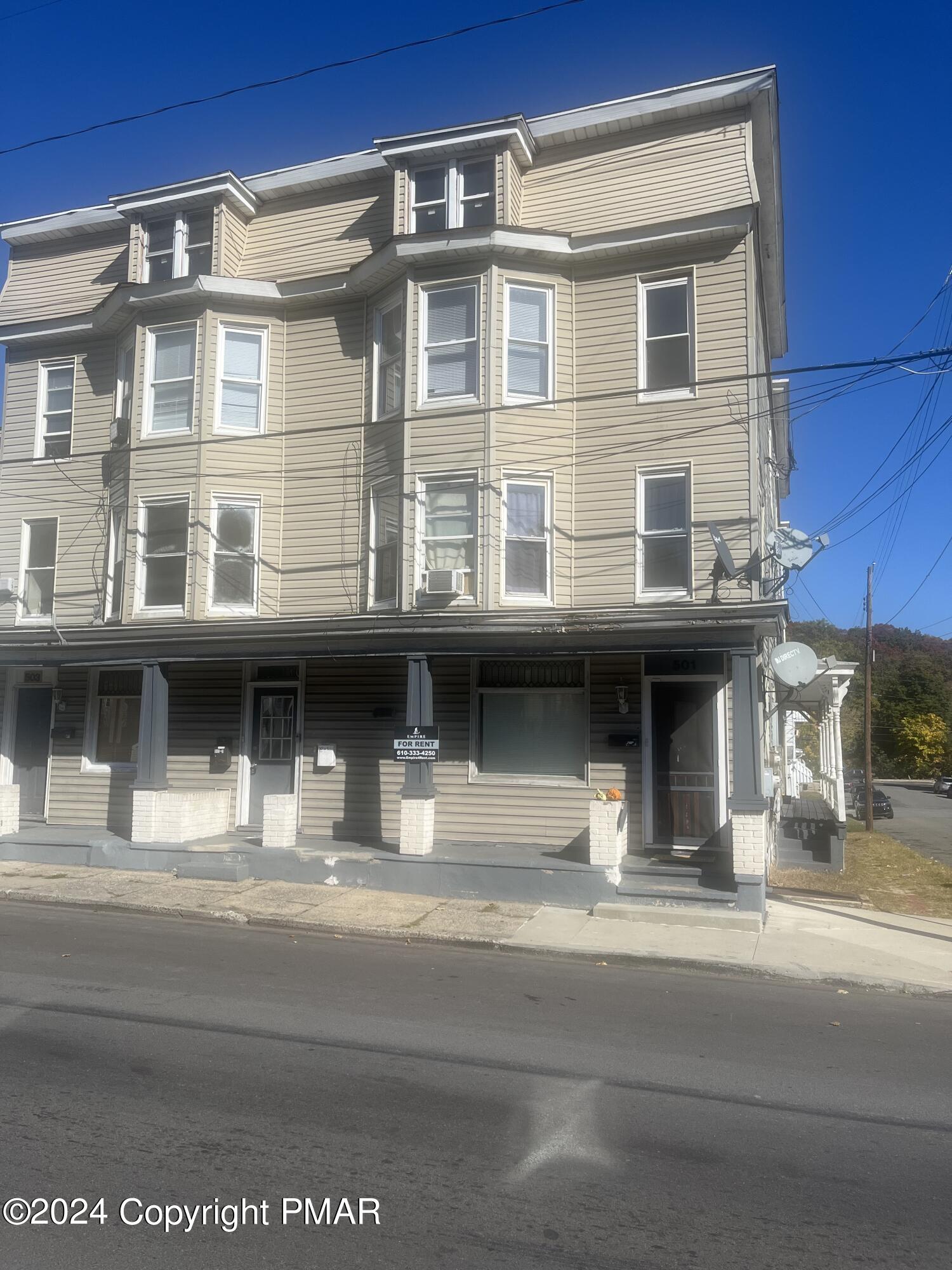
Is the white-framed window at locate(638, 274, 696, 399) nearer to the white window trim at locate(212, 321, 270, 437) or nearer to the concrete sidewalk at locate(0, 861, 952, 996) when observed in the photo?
the white window trim at locate(212, 321, 270, 437)

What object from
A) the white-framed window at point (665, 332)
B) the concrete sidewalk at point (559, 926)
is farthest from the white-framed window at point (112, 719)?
the white-framed window at point (665, 332)

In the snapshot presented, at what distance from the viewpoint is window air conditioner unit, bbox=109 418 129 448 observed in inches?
646

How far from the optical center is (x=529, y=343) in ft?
47.6

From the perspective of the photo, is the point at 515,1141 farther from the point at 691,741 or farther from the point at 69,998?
the point at 691,741

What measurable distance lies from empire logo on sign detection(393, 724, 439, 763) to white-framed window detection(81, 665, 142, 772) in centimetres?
546

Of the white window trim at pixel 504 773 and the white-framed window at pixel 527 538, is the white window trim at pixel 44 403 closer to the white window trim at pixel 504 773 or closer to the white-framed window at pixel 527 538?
the white-framed window at pixel 527 538

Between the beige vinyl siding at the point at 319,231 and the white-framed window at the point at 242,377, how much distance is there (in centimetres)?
116

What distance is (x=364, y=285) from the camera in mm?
15398

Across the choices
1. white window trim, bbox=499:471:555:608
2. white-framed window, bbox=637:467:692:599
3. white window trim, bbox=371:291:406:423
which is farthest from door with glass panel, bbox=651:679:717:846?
white window trim, bbox=371:291:406:423

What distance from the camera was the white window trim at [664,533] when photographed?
13539 millimetres

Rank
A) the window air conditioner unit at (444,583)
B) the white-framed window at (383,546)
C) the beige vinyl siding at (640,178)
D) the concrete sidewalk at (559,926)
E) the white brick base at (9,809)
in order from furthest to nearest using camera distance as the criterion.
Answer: the white brick base at (9,809), the white-framed window at (383,546), the beige vinyl siding at (640,178), the window air conditioner unit at (444,583), the concrete sidewalk at (559,926)

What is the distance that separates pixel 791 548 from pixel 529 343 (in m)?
4.93

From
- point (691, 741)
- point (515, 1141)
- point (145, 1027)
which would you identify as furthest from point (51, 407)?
point (515, 1141)

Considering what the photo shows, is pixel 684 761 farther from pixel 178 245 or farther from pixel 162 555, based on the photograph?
pixel 178 245
